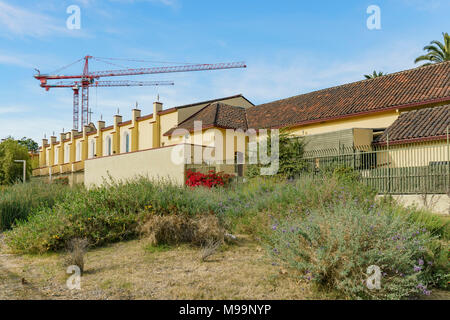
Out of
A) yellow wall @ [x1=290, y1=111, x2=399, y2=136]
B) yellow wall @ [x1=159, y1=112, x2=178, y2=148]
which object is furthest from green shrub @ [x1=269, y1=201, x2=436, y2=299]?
yellow wall @ [x1=159, y1=112, x2=178, y2=148]

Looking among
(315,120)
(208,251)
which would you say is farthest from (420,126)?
(208,251)

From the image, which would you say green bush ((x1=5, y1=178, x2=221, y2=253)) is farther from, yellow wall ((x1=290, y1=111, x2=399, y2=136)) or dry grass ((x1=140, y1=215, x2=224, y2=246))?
yellow wall ((x1=290, y1=111, x2=399, y2=136))

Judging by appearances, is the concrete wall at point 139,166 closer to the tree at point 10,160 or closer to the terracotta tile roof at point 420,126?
the terracotta tile roof at point 420,126

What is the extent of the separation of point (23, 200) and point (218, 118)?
16.5m

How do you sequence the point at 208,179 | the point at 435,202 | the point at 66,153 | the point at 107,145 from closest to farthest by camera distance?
the point at 435,202 < the point at 208,179 < the point at 107,145 < the point at 66,153

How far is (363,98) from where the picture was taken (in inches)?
905

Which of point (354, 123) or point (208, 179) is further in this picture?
point (354, 123)

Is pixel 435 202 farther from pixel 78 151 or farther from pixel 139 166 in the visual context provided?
pixel 78 151

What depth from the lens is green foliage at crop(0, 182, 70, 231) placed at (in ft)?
39.5

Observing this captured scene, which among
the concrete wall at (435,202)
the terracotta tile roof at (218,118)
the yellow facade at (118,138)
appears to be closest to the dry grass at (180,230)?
the concrete wall at (435,202)

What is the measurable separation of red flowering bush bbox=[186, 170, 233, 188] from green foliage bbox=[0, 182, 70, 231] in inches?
226

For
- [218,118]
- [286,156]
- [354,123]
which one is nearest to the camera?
[286,156]

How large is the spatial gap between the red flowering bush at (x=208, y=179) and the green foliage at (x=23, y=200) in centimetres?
574
